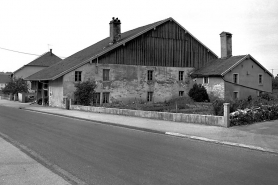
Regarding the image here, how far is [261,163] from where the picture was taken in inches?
275

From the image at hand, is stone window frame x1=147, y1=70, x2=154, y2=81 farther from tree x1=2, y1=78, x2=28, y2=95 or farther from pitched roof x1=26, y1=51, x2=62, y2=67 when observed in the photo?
pitched roof x1=26, y1=51, x2=62, y2=67

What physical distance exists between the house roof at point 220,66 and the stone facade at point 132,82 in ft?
7.15

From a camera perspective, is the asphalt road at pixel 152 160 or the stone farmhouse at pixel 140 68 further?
the stone farmhouse at pixel 140 68

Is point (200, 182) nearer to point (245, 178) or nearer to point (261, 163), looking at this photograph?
point (245, 178)

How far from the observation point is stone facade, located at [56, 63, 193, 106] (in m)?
29.5

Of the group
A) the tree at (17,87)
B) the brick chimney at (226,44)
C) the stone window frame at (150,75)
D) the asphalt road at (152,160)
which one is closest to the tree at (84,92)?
the stone window frame at (150,75)

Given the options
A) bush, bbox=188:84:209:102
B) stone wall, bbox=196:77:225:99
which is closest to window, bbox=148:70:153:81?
bush, bbox=188:84:209:102

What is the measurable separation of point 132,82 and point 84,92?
274 inches

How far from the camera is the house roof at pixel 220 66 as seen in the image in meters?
29.5

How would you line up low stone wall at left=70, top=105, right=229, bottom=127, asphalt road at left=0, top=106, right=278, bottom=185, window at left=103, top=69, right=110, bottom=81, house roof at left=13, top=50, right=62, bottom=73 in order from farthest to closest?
house roof at left=13, top=50, right=62, bottom=73 < window at left=103, top=69, right=110, bottom=81 < low stone wall at left=70, top=105, right=229, bottom=127 < asphalt road at left=0, top=106, right=278, bottom=185

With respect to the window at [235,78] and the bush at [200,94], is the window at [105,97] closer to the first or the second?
the bush at [200,94]

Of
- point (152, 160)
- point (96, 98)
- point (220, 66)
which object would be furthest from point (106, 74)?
point (152, 160)

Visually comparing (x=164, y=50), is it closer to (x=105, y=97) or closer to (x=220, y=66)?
(x=220, y=66)

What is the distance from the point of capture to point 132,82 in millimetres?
32344
